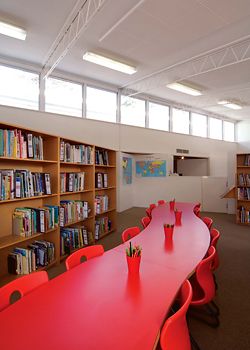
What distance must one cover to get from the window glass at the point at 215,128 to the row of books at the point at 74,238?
910 cm

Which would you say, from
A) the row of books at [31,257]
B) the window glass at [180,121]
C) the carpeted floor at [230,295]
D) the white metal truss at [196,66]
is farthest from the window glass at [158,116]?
the row of books at [31,257]

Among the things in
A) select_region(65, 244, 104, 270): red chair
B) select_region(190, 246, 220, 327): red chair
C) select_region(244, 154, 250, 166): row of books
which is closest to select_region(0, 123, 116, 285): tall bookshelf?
select_region(65, 244, 104, 270): red chair

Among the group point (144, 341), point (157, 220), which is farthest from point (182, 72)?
point (144, 341)

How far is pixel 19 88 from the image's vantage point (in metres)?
6.09

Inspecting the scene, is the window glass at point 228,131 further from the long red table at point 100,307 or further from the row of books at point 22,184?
the long red table at point 100,307

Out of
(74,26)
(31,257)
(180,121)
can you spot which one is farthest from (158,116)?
(31,257)

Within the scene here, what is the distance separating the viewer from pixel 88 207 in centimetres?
472

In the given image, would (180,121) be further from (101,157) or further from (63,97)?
(101,157)

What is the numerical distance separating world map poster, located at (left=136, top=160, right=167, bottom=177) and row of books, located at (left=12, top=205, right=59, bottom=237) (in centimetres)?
614

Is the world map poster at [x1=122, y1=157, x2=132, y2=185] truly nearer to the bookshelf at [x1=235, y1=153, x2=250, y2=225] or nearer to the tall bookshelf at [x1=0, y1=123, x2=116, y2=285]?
the tall bookshelf at [x1=0, y1=123, x2=116, y2=285]

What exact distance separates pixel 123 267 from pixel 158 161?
7.66 meters

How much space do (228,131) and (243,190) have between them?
7.05 m

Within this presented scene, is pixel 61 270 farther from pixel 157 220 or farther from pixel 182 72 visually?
pixel 182 72

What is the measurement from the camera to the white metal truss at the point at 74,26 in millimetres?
4027
